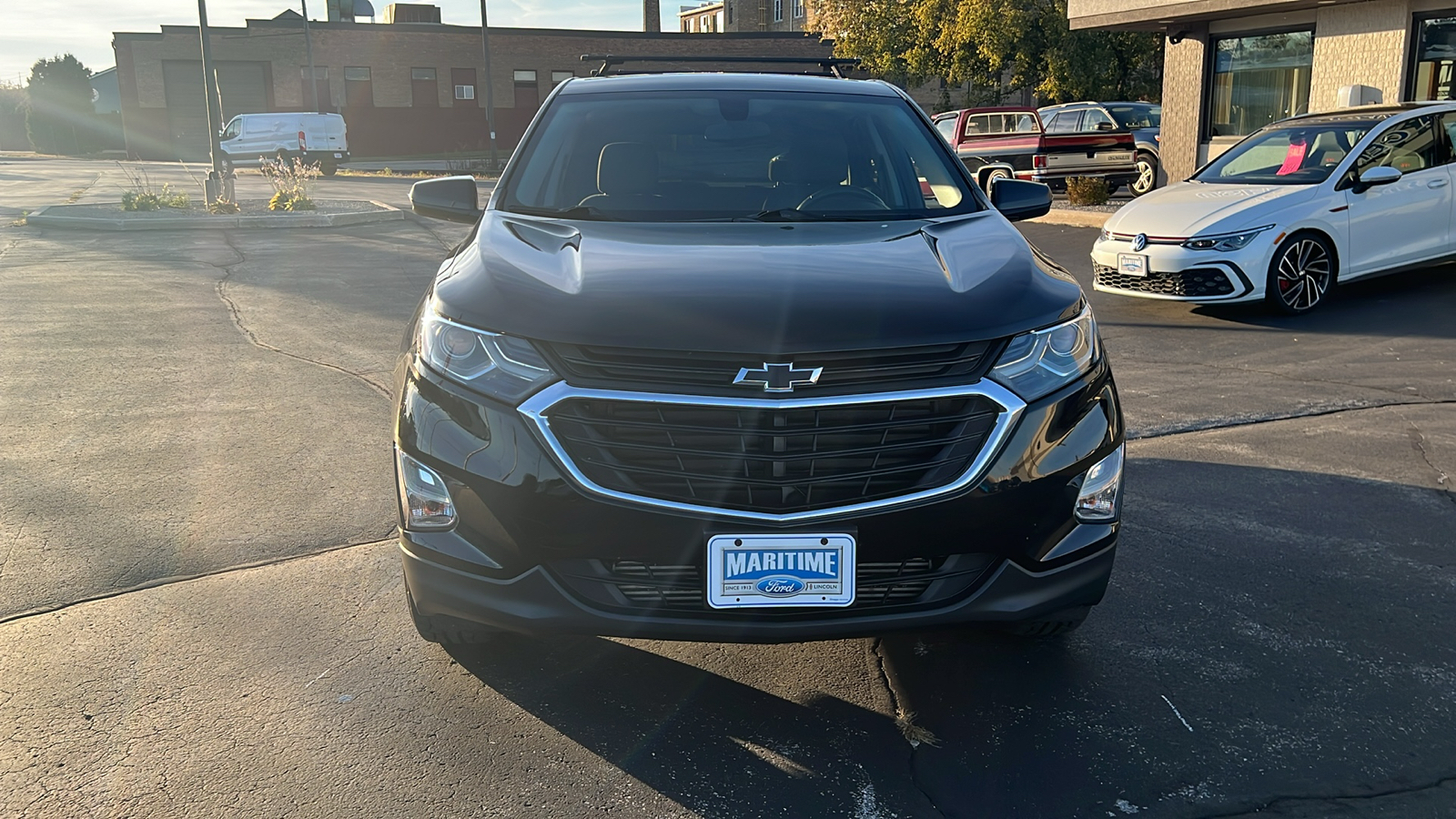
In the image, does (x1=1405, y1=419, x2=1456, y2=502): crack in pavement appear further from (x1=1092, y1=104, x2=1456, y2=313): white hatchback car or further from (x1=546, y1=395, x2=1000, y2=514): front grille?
(x1=546, y1=395, x2=1000, y2=514): front grille

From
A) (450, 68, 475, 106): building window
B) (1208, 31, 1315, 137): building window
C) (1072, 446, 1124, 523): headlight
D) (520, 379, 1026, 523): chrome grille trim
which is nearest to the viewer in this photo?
(520, 379, 1026, 523): chrome grille trim

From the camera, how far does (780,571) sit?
2633 mm

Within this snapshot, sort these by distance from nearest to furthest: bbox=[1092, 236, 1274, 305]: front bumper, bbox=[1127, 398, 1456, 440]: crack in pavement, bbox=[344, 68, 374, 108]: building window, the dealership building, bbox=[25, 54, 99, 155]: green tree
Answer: bbox=[1127, 398, 1456, 440]: crack in pavement
bbox=[1092, 236, 1274, 305]: front bumper
the dealership building
bbox=[344, 68, 374, 108]: building window
bbox=[25, 54, 99, 155]: green tree

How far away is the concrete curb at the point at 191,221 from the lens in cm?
1585

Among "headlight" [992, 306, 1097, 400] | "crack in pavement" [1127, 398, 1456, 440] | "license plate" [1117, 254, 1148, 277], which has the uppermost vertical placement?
"headlight" [992, 306, 1097, 400]

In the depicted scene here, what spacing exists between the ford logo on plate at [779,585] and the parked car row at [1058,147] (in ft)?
57.9

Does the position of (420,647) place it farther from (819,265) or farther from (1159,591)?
(1159,591)

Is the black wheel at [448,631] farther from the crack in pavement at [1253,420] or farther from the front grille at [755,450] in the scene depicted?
the crack in pavement at [1253,420]

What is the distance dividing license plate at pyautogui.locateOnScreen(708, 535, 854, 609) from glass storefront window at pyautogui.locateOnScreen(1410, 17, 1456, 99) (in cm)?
1533

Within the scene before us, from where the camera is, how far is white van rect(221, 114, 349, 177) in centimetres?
3575

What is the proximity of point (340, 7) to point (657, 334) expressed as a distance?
5578 cm

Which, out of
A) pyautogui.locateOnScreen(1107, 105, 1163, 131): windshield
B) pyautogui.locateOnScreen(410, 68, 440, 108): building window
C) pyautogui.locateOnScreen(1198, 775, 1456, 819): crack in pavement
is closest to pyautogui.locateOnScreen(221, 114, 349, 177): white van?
pyautogui.locateOnScreen(410, 68, 440, 108): building window

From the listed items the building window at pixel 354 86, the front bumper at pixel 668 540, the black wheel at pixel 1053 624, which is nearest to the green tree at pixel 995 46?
the building window at pixel 354 86

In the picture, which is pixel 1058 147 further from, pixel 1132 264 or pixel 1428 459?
pixel 1428 459
